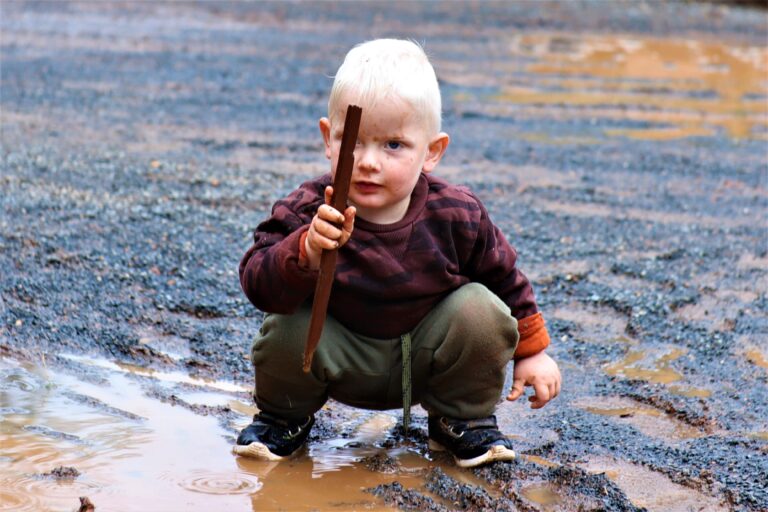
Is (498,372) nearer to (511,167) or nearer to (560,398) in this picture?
(560,398)

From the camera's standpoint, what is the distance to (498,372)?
9.73ft

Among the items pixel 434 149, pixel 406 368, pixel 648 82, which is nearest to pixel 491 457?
pixel 406 368

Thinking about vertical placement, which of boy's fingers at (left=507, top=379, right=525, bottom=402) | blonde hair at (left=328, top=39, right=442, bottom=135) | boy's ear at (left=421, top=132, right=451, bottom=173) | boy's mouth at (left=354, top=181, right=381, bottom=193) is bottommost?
boy's fingers at (left=507, top=379, right=525, bottom=402)

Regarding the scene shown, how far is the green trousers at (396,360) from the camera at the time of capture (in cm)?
288

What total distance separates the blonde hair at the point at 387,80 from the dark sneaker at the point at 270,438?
820mm

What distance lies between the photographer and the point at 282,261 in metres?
2.64

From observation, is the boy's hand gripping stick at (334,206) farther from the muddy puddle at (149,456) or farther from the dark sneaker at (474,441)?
the dark sneaker at (474,441)

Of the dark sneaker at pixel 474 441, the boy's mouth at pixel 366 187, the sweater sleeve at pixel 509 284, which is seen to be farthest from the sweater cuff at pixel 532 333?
the boy's mouth at pixel 366 187

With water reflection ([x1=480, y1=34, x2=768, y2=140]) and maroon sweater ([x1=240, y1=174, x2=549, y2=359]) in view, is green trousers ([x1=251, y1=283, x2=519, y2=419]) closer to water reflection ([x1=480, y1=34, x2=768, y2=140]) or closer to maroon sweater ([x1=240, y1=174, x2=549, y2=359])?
maroon sweater ([x1=240, y1=174, x2=549, y2=359])

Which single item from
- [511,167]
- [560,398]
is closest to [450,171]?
[511,167]

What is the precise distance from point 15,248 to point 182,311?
929mm

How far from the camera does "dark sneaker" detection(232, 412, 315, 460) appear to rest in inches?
117

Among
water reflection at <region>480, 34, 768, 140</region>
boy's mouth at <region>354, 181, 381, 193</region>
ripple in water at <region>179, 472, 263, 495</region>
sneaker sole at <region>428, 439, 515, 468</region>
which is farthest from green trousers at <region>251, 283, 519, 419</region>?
water reflection at <region>480, 34, 768, 140</region>

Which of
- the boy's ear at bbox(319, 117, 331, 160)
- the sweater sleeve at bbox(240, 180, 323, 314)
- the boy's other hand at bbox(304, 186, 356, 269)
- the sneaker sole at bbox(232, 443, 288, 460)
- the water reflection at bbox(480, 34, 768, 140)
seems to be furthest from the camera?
the water reflection at bbox(480, 34, 768, 140)
